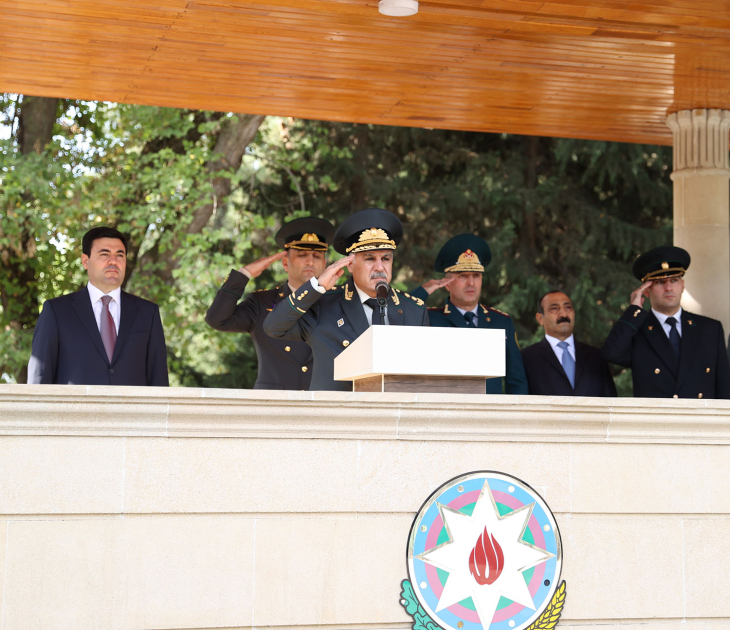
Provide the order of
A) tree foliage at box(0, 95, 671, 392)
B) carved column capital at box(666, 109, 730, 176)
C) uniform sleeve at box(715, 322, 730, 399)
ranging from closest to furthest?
uniform sleeve at box(715, 322, 730, 399) → carved column capital at box(666, 109, 730, 176) → tree foliage at box(0, 95, 671, 392)

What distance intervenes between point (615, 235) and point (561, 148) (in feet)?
4.36

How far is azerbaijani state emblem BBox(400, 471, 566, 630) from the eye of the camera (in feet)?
9.09

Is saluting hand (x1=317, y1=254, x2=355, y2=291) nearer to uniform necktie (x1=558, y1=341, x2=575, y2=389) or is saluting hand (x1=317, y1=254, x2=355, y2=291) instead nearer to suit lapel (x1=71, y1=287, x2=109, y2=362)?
suit lapel (x1=71, y1=287, x2=109, y2=362)

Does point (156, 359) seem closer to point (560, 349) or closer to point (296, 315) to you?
point (296, 315)

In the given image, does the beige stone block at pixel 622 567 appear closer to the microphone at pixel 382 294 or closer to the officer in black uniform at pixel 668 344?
the microphone at pixel 382 294

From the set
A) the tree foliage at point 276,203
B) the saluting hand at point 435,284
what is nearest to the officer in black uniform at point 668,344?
the saluting hand at point 435,284

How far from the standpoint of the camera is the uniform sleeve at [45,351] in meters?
3.63

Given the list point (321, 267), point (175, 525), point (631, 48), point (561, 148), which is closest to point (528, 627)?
point (175, 525)

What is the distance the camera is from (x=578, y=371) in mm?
5094

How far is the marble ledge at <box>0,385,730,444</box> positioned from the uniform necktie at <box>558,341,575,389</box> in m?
2.02

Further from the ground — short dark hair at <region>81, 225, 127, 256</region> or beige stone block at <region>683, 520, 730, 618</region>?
short dark hair at <region>81, 225, 127, 256</region>

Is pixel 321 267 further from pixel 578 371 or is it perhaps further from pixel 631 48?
pixel 631 48

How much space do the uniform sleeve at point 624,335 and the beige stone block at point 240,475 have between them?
2308 mm

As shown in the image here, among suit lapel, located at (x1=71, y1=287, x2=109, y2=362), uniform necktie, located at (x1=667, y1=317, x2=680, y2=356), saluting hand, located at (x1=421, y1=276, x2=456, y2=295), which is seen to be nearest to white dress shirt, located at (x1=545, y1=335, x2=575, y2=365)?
uniform necktie, located at (x1=667, y1=317, x2=680, y2=356)
